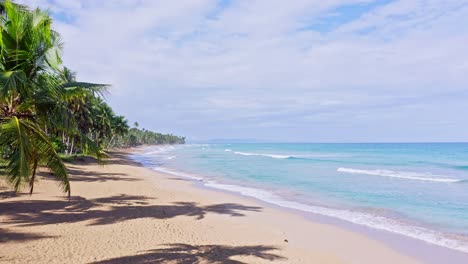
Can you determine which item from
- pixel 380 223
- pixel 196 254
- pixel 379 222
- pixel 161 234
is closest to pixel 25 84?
pixel 196 254

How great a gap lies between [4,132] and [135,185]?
50.1ft

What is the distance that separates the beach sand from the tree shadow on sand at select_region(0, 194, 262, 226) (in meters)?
0.03

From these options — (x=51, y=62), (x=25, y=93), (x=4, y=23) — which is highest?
(x=4, y=23)

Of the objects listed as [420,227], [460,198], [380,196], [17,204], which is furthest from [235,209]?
[460,198]

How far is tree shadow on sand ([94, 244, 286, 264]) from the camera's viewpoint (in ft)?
24.9

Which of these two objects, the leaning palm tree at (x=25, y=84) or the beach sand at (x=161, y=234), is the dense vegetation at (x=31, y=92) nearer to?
the leaning palm tree at (x=25, y=84)

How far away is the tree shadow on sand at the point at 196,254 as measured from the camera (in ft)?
24.9

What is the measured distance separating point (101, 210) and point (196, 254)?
6102 millimetres

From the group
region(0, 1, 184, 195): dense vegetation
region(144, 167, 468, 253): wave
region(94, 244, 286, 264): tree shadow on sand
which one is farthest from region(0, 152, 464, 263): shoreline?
region(0, 1, 184, 195): dense vegetation

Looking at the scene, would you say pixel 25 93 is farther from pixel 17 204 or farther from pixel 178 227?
pixel 17 204

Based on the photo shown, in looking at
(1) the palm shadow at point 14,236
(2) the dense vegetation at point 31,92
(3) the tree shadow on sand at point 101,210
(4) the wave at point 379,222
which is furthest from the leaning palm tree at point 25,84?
(4) the wave at point 379,222

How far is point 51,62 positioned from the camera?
22.2ft

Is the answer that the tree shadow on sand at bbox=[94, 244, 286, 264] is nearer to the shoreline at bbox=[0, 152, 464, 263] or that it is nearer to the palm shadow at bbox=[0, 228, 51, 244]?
the shoreline at bbox=[0, 152, 464, 263]

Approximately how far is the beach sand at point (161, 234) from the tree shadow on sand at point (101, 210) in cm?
3
